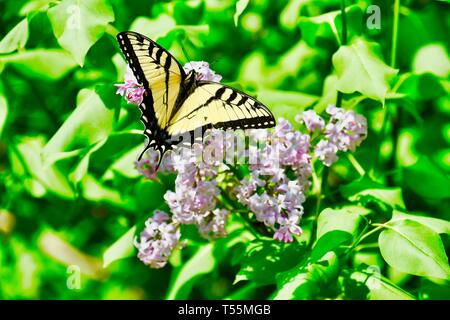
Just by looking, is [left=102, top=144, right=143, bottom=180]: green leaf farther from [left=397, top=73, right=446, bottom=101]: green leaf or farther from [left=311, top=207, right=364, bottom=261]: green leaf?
[left=397, top=73, right=446, bottom=101]: green leaf

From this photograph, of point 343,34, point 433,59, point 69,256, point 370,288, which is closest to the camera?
point 370,288

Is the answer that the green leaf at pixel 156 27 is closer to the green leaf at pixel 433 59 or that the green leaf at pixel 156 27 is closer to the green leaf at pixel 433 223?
the green leaf at pixel 433 223

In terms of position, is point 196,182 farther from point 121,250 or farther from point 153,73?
point 121,250

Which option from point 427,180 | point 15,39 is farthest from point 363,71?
point 15,39

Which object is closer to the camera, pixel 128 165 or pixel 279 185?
pixel 279 185

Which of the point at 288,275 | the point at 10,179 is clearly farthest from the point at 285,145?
the point at 10,179

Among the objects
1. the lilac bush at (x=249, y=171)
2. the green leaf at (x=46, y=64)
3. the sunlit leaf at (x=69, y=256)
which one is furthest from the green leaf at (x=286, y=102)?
the sunlit leaf at (x=69, y=256)
